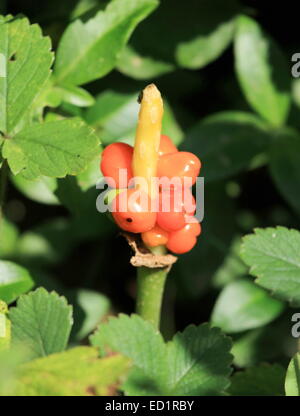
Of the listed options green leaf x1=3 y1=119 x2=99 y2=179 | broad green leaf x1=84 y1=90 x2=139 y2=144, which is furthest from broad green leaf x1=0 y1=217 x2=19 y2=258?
green leaf x1=3 y1=119 x2=99 y2=179

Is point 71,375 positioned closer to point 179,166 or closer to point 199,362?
point 199,362

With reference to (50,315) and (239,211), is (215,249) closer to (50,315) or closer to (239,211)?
(239,211)

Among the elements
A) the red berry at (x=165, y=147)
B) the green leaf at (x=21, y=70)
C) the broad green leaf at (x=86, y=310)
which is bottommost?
the broad green leaf at (x=86, y=310)

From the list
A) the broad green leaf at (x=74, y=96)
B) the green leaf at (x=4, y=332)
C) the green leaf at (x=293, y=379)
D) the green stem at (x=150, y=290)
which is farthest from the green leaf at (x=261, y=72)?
the green leaf at (x=4, y=332)

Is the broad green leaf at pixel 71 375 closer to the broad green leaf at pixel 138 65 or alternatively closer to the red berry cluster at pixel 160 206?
the red berry cluster at pixel 160 206

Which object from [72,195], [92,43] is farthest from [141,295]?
[92,43]

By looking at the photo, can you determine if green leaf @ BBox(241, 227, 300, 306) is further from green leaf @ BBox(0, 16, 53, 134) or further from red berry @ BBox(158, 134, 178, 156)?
green leaf @ BBox(0, 16, 53, 134)

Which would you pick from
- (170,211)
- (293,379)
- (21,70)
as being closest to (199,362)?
(293,379)

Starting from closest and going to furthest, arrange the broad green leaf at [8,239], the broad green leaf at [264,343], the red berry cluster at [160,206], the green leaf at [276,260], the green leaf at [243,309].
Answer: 1. the red berry cluster at [160,206]
2. the green leaf at [276,260]
3. the green leaf at [243,309]
4. the broad green leaf at [264,343]
5. the broad green leaf at [8,239]
